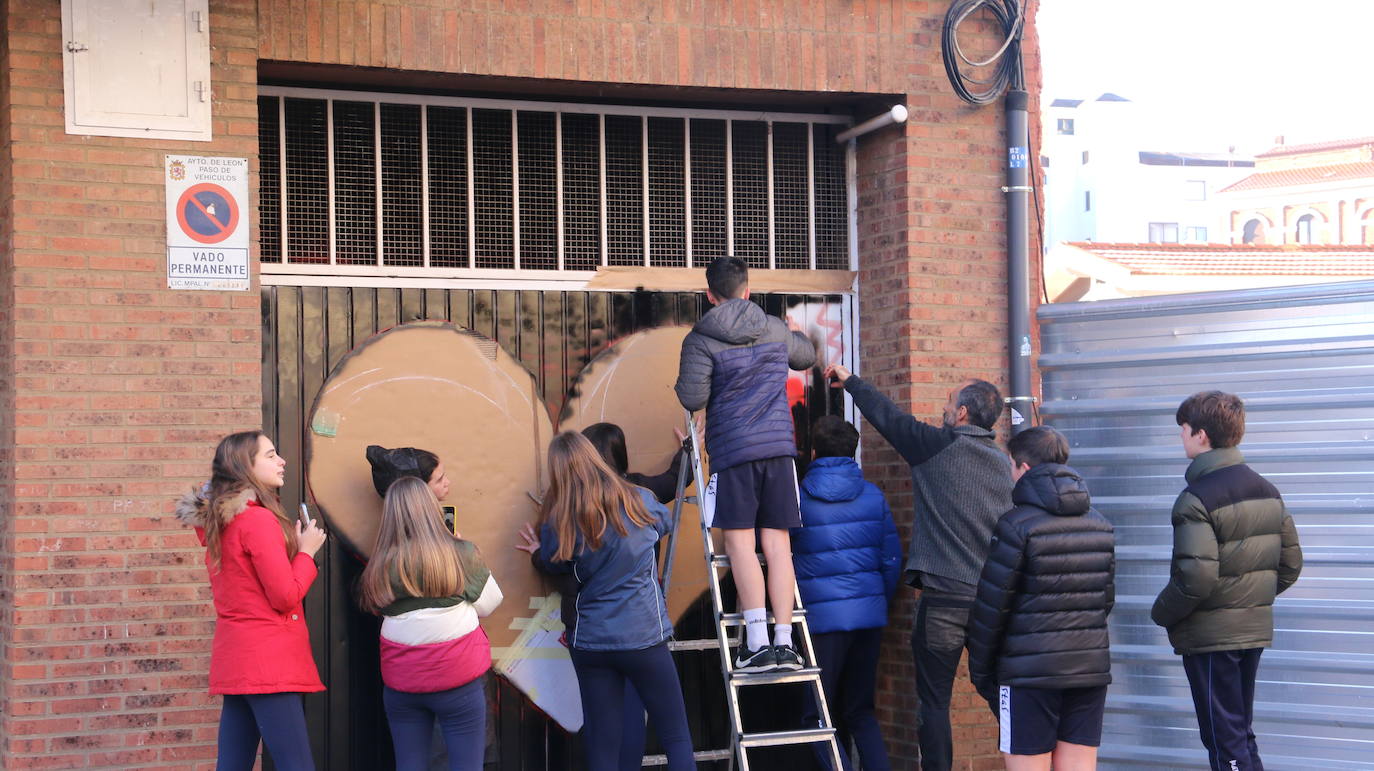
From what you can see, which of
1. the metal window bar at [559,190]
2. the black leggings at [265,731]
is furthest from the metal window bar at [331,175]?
the black leggings at [265,731]

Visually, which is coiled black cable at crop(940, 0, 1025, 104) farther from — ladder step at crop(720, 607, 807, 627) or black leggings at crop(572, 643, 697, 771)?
black leggings at crop(572, 643, 697, 771)

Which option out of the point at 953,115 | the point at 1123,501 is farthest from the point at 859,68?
the point at 1123,501

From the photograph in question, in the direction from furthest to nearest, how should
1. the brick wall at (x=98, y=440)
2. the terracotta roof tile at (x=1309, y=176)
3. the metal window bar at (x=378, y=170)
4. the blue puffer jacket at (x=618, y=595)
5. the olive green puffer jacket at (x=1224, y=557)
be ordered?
the terracotta roof tile at (x=1309, y=176) < the metal window bar at (x=378, y=170) < the brick wall at (x=98, y=440) < the blue puffer jacket at (x=618, y=595) < the olive green puffer jacket at (x=1224, y=557)

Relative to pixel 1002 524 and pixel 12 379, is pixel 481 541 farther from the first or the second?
pixel 1002 524

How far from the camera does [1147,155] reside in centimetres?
5681

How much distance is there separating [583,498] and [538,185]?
6.75 ft

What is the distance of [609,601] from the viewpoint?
5.48 metres

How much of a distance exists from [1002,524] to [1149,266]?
18358 millimetres

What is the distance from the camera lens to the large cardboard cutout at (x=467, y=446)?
642 cm

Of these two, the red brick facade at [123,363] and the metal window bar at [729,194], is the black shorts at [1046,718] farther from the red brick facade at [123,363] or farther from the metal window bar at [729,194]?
the red brick facade at [123,363]

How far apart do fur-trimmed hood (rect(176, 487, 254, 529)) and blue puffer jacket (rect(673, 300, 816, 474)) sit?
1.93 m

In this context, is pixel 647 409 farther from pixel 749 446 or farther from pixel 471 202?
pixel 471 202

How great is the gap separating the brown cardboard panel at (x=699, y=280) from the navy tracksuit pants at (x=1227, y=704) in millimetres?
2715

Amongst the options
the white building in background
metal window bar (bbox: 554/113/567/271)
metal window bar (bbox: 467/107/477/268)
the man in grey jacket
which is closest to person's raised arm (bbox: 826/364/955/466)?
the man in grey jacket
